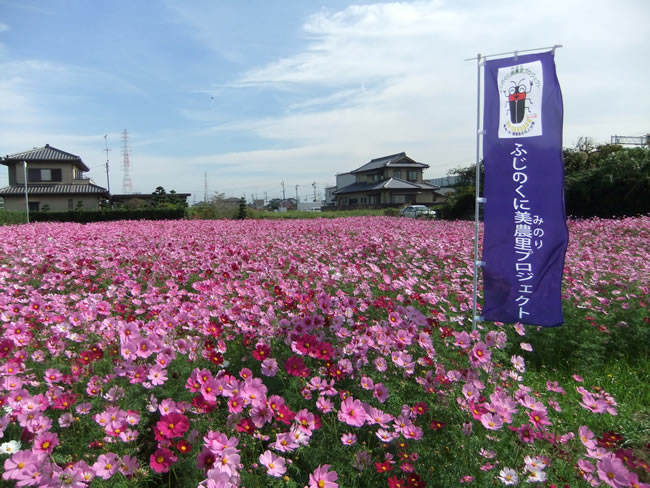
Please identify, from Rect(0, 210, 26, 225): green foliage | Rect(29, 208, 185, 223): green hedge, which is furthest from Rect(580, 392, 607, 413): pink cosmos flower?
Rect(0, 210, 26, 225): green foliage

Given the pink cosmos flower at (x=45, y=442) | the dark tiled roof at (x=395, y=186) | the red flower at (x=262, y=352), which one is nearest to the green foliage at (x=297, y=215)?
the dark tiled roof at (x=395, y=186)

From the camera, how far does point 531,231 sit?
10.5ft

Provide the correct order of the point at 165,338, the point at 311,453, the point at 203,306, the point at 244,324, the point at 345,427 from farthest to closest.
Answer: the point at 203,306 → the point at 244,324 → the point at 165,338 → the point at 345,427 → the point at 311,453

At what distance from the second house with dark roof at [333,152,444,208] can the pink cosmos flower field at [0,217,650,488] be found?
38669mm

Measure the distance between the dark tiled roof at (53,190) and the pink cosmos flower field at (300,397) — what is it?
3453 cm

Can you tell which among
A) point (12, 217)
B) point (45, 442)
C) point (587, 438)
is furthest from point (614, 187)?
point (12, 217)

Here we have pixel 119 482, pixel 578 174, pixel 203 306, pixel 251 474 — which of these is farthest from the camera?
pixel 578 174

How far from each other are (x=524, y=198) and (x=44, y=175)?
40543 millimetres

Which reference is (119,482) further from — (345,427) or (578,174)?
(578,174)

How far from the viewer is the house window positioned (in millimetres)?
34719

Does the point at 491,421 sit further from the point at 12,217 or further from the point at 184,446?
the point at 12,217

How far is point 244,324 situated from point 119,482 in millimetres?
1184

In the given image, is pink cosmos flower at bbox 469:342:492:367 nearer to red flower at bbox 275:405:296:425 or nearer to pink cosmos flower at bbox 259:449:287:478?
red flower at bbox 275:405:296:425

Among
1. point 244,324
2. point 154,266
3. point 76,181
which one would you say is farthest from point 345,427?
point 76,181
